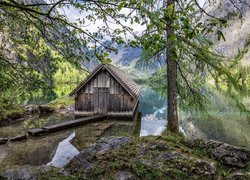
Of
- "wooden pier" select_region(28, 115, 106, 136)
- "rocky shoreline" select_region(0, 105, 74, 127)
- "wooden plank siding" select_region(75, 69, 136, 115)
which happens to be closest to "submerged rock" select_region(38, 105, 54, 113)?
"rocky shoreline" select_region(0, 105, 74, 127)

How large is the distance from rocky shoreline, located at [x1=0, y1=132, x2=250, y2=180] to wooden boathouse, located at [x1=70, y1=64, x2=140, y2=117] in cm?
1349

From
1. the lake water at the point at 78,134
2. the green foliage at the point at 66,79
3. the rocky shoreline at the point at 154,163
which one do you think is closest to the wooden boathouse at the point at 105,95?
the green foliage at the point at 66,79

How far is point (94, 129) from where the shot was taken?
53.9ft

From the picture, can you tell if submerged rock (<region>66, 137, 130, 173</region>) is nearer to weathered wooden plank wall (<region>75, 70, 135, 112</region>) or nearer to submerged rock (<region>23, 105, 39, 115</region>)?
weathered wooden plank wall (<region>75, 70, 135, 112</region>)

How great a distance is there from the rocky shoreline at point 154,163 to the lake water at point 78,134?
362 cm

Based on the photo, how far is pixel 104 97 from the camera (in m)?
21.0

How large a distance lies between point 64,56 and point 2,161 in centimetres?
698

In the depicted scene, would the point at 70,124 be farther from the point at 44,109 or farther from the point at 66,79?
the point at 44,109

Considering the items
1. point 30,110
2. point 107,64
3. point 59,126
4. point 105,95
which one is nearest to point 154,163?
point 107,64

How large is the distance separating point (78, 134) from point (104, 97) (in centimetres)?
644

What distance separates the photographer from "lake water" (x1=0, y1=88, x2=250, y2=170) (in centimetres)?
1045

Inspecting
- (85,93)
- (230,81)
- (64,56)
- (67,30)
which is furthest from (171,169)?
(85,93)

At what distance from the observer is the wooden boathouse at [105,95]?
67.3 ft

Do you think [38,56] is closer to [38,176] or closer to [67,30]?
[67,30]
